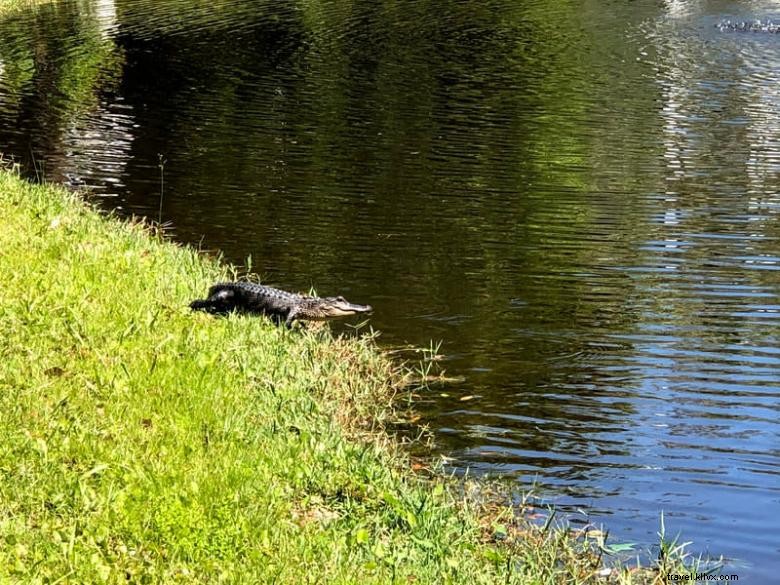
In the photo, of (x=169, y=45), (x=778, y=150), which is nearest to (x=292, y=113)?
(x=778, y=150)

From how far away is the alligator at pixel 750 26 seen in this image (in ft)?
116

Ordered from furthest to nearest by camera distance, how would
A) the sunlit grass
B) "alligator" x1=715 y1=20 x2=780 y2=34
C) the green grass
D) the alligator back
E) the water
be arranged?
the sunlit grass
"alligator" x1=715 y1=20 x2=780 y2=34
the alligator back
the water
the green grass

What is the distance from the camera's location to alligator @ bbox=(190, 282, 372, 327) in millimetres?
10820

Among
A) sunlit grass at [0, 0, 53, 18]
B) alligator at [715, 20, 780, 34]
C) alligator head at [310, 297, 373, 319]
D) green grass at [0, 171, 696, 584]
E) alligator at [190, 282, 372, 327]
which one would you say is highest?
green grass at [0, 171, 696, 584]

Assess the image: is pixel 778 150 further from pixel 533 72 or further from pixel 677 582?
pixel 677 582

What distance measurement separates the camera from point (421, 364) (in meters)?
11.1

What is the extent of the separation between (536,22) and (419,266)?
89.7 feet

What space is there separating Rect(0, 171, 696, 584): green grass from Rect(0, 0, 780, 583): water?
99 centimetres

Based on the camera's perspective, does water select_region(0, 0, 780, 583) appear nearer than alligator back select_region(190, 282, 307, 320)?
Yes

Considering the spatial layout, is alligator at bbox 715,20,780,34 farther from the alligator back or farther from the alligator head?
the alligator back

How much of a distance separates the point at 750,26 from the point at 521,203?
878 inches

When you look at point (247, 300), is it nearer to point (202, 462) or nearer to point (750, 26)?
point (202, 462)

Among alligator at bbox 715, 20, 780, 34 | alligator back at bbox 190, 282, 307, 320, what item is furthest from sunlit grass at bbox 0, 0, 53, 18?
alligator back at bbox 190, 282, 307, 320

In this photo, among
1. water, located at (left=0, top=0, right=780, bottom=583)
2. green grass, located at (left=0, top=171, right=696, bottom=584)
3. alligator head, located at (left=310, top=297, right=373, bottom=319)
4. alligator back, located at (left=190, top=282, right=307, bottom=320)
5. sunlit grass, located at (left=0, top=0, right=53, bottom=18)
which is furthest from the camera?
sunlit grass, located at (left=0, top=0, right=53, bottom=18)
